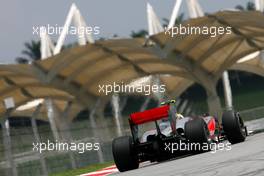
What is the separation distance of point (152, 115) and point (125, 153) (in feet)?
3.35

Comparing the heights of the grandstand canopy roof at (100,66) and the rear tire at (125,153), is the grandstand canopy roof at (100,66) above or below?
above

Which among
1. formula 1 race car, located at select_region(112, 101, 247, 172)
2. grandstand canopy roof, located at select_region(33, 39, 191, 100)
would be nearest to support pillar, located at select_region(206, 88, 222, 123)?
grandstand canopy roof, located at select_region(33, 39, 191, 100)

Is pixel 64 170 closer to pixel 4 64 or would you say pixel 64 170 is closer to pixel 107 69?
pixel 4 64

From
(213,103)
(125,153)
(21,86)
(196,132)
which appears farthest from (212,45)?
(196,132)

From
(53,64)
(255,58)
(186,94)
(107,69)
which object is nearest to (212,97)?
(255,58)

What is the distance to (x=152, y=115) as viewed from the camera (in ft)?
52.3

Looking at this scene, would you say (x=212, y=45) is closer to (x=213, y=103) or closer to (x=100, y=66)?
(x=100, y=66)

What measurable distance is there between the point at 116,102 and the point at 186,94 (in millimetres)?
53838

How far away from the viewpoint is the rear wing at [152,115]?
624 inches

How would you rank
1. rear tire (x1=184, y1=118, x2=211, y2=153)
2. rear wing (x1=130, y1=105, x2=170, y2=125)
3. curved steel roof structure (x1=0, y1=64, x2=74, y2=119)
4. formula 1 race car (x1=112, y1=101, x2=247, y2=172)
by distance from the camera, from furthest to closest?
1. curved steel roof structure (x1=0, y1=64, x2=74, y2=119)
2. rear wing (x1=130, y1=105, x2=170, y2=125)
3. formula 1 race car (x1=112, y1=101, x2=247, y2=172)
4. rear tire (x1=184, y1=118, x2=211, y2=153)

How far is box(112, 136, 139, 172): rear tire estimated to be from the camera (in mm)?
15695

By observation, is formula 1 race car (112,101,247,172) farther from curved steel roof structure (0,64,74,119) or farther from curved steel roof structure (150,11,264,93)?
curved steel roof structure (0,64,74,119)

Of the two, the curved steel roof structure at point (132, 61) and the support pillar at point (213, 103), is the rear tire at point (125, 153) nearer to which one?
the curved steel roof structure at point (132, 61)

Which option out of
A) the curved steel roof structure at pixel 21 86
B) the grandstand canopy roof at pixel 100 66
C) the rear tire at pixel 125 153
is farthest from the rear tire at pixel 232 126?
the curved steel roof structure at pixel 21 86
